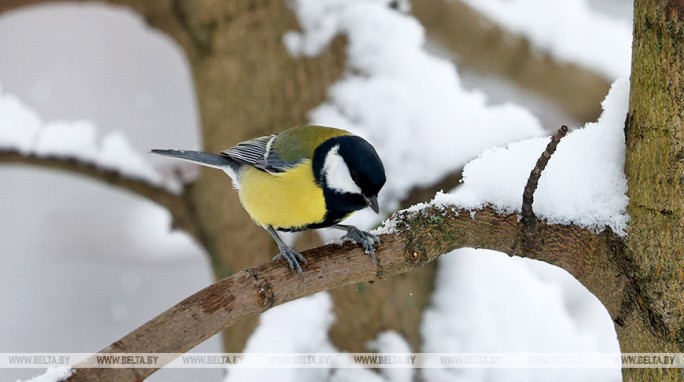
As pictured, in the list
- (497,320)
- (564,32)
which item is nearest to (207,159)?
(497,320)

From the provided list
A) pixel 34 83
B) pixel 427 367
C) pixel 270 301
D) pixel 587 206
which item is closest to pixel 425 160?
pixel 427 367

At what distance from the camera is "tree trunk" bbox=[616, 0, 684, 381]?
126 cm

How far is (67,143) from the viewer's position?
2668 millimetres

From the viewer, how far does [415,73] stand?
2.54 meters

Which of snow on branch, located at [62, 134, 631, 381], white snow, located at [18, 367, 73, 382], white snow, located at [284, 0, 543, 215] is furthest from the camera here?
white snow, located at [284, 0, 543, 215]

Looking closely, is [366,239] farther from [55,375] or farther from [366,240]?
[55,375]

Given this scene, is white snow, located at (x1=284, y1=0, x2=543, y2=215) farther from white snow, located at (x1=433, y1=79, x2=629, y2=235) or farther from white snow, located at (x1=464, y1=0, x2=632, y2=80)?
white snow, located at (x1=433, y1=79, x2=629, y2=235)

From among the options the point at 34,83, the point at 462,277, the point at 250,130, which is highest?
the point at 34,83

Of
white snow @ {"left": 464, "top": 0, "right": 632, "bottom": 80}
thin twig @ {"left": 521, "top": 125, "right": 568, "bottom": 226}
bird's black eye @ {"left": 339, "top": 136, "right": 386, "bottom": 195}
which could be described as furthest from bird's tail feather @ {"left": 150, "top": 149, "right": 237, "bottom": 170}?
white snow @ {"left": 464, "top": 0, "right": 632, "bottom": 80}

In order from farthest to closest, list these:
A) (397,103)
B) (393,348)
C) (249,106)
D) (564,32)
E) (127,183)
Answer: (564,32), (127,183), (249,106), (397,103), (393,348)

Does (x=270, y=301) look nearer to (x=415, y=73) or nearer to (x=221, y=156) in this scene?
(x=221, y=156)

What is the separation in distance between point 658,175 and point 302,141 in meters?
0.90

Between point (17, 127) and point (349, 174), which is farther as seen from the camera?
point (17, 127)

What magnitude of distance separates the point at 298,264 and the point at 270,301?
105 millimetres
